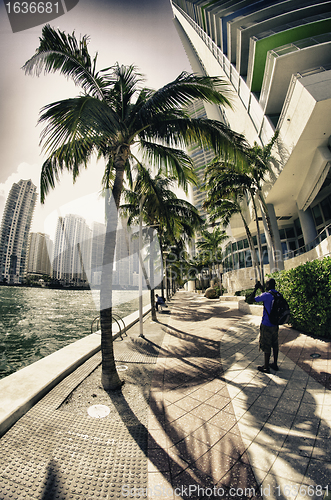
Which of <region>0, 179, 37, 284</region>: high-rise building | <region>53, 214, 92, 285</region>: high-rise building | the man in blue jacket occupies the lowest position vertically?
the man in blue jacket

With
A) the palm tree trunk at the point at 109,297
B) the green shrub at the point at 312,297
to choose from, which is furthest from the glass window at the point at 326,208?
the palm tree trunk at the point at 109,297

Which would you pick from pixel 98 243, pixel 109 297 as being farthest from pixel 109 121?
pixel 98 243

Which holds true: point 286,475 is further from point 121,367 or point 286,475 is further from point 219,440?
point 121,367

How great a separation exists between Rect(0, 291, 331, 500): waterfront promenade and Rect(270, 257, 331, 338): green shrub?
1.35 metres

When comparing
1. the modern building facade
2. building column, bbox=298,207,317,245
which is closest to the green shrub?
the modern building facade

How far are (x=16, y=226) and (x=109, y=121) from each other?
210 ft

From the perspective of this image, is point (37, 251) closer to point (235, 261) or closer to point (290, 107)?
point (235, 261)

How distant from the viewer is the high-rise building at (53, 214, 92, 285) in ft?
118

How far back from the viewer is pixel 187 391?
4.01 m

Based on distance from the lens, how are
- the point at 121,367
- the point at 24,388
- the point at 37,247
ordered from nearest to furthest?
the point at 24,388
the point at 121,367
the point at 37,247

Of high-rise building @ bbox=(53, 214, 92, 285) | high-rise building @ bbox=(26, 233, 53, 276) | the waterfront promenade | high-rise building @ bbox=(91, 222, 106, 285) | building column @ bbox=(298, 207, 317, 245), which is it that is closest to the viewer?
the waterfront promenade

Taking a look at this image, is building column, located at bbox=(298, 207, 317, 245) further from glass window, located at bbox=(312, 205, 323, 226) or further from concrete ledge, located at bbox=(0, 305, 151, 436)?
concrete ledge, located at bbox=(0, 305, 151, 436)

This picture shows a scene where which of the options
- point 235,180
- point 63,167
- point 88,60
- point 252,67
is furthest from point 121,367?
point 252,67

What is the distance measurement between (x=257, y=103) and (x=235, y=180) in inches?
309
